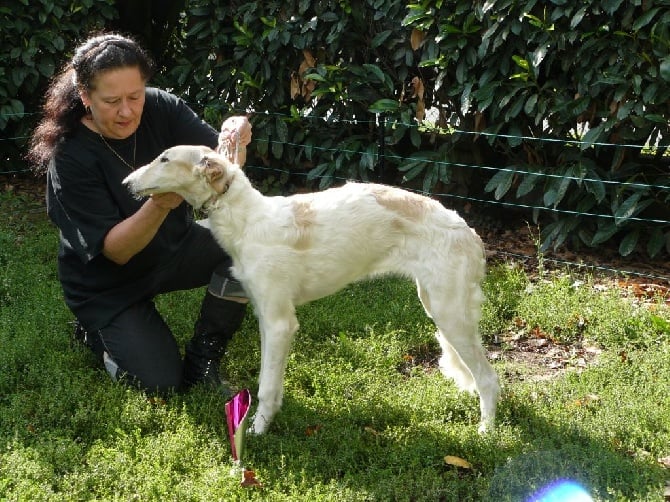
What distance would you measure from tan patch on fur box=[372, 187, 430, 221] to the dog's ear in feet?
2.42

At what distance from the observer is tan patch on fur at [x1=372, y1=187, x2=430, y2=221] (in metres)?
3.80

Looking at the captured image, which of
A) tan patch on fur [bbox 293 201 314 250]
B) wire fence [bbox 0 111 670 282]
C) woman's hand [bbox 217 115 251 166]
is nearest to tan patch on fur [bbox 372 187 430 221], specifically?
tan patch on fur [bbox 293 201 314 250]

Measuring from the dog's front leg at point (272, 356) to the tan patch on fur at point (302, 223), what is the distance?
0.31 metres

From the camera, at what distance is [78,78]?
3.87m

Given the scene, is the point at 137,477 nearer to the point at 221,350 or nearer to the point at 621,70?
the point at 221,350

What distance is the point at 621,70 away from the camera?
5289mm

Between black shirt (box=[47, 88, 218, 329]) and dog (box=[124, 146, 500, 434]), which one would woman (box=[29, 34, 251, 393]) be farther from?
dog (box=[124, 146, 500, 434])

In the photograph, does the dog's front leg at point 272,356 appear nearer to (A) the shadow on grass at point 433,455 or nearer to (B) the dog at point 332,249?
(B) the dog at point 332,249

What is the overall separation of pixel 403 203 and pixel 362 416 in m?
1.10

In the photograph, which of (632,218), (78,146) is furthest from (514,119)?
(78,146)

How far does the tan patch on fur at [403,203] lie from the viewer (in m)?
3.80

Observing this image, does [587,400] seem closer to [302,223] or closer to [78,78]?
[302,223]

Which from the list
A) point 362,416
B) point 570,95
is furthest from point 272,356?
point 570,95

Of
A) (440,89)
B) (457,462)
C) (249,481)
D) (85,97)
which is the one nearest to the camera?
(249,481)
